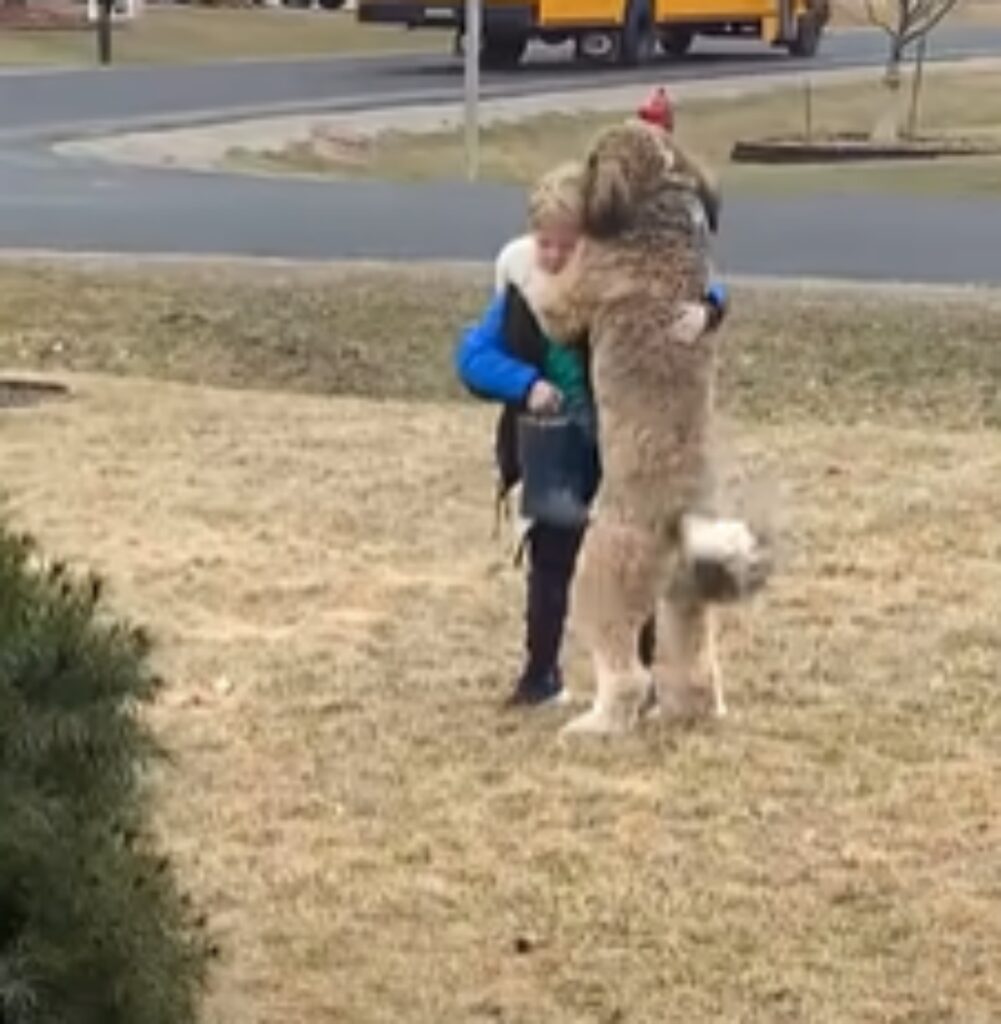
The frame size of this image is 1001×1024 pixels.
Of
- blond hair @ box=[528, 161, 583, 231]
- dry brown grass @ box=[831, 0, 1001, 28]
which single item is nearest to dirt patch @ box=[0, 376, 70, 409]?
blond hair @ box=[528, 161, 583, 231]

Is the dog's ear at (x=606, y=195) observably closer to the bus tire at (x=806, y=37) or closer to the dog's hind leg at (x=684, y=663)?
the dog's hind leg at (x=684, y=663)

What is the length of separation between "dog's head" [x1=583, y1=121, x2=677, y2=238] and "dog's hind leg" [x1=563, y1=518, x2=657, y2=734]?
71 cm

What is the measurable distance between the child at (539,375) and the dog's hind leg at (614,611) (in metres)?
0.19

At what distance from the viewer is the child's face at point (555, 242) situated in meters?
6.66

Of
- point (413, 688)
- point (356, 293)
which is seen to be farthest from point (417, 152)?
point (413, 688)

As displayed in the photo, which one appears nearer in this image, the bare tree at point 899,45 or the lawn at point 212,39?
the bare tree at point 899,45

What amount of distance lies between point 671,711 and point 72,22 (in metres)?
39.5

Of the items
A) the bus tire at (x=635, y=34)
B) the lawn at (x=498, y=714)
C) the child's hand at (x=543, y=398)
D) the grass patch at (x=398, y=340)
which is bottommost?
the bus tire at (x=635, y=34)

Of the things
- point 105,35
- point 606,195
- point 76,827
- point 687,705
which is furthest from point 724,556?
point 105,35

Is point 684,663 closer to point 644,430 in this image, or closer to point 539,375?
point 644,430

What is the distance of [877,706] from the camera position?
7.18 m

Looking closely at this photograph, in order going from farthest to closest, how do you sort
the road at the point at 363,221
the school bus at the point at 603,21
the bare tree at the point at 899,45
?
1. the school bus at the point at 603,21
2. the bare tree at the point at 899,45
3. the road at the point at 363,221

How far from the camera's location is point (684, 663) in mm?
6965

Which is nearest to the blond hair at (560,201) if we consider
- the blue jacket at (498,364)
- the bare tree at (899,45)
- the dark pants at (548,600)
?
the blue jacket at (498,364)
